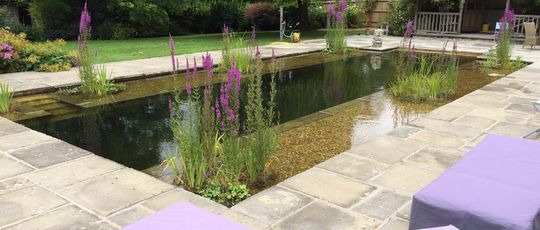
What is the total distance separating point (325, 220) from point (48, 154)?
101 inches

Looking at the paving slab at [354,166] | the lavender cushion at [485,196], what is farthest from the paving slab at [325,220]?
the paving slab at [354,166]

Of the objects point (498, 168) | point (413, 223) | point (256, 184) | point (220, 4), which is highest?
point (220, 4)

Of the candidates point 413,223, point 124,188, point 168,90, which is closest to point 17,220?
point 124,188

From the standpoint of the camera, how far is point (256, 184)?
3.52 m

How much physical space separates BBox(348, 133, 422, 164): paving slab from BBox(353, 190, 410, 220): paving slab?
69 centimetres

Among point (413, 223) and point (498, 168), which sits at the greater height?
point (498, 168)

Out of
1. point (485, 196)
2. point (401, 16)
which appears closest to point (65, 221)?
point (485, 196)

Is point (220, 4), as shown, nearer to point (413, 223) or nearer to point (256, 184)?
point (256, 184)

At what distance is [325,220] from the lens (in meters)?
2.76

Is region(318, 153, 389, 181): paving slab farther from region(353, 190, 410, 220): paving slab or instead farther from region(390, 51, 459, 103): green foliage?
region(390, 51, 459, 103): green foliage

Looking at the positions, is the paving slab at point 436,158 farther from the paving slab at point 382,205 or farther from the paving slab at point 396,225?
the paving slab at point 396,225

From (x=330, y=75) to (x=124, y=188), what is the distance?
600 cm

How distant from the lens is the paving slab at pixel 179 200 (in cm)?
292

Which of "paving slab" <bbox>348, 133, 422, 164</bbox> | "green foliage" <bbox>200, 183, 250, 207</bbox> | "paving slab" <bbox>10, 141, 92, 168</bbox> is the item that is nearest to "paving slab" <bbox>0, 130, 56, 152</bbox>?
"paving slab" <bbox>10, 141, 92, 168</bbox>
